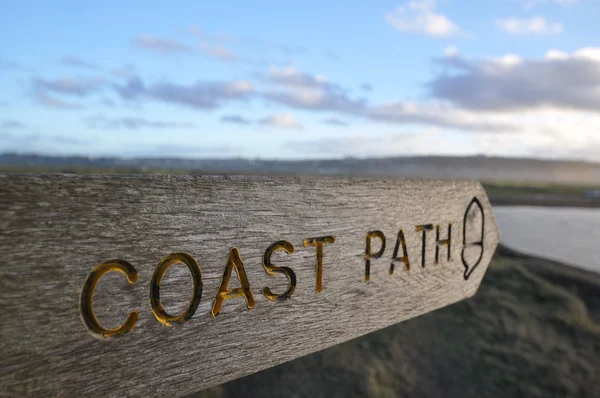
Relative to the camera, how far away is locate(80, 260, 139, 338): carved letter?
3.04ft

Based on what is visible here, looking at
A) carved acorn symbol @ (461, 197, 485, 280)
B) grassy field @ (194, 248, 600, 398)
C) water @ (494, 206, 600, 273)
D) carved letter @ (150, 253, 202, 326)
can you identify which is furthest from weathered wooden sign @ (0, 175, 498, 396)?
water @ (494, 206, 600, 273)

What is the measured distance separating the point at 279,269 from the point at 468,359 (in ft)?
13.6

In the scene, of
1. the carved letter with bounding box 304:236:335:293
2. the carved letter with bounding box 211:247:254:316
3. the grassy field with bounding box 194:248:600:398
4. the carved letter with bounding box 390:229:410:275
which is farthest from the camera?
the grassy field with bounding box 194:248:600:398

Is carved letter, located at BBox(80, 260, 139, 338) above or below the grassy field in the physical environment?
above

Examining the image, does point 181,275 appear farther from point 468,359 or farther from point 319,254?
point 468,359

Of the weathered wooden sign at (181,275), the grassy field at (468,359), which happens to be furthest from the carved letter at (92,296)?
the grassy field at (468,359)

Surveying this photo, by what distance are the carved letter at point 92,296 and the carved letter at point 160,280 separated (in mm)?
51

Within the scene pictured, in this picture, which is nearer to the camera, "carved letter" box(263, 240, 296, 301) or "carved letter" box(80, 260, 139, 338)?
"carved letter" box(80, 260, 139, 338)

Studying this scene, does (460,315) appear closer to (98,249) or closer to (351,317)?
(351,317)

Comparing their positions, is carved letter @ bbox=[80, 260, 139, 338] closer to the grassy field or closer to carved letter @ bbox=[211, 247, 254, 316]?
carved letter @ bbox=[211, 247, 254, 316]

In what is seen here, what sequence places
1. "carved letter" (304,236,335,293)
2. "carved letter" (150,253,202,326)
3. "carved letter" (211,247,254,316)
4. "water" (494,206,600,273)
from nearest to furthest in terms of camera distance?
1. "carved letter" (150,253,202,326)
2. "carved letter" (211,247,254,316)
3. "carved letter" (304,236,335,293)
4. "water" (494,206,600,273)

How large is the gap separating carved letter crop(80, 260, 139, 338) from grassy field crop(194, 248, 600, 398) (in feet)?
8.59

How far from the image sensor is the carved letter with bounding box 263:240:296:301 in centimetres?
123

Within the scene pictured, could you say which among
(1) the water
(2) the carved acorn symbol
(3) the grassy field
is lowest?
(1) the water
